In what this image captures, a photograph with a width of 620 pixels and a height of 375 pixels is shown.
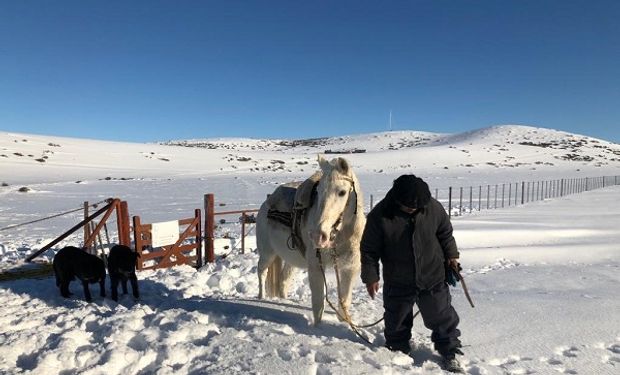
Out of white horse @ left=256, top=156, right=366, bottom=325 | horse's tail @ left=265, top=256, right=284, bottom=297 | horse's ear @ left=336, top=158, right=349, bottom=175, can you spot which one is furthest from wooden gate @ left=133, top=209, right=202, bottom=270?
horse's ear @ left=336, top=158, right=349, bottom=175

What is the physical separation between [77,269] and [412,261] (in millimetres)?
5115

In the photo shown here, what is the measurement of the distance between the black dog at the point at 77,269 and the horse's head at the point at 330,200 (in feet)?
13.4

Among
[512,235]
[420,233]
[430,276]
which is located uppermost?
[420,233]

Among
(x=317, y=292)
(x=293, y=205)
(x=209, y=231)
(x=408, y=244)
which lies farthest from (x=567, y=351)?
(x=209, y=231)

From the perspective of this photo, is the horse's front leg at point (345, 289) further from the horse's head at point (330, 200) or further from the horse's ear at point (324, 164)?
the horse's ear at point (324, 164)

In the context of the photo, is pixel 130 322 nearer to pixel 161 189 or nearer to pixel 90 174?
pixel 161 189

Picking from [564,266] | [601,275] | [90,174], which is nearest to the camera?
[601,275]

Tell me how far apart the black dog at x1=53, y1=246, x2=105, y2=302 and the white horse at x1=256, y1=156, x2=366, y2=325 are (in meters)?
2.69

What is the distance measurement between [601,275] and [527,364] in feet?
15.5

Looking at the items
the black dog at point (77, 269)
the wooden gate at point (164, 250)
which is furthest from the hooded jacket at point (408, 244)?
the wooden gate at point (164, 250)

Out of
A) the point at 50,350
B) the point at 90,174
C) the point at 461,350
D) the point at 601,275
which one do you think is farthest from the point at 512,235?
Answer: the point at 90,174

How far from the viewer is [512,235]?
500 inches

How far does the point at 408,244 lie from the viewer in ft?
13.4

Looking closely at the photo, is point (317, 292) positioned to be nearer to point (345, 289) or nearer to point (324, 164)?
point (345, 289)
